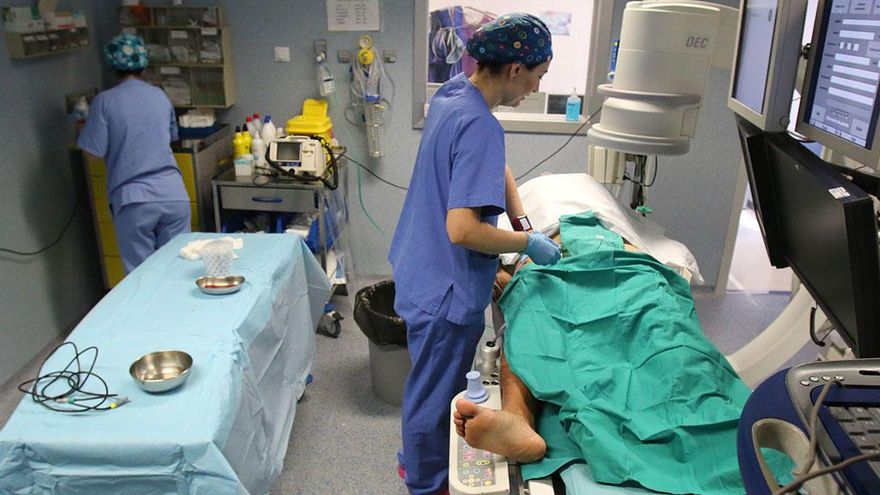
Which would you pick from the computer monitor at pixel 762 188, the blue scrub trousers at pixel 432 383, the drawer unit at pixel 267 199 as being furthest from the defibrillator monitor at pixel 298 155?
the computer monitor at pixel 762 188

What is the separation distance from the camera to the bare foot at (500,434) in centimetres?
127

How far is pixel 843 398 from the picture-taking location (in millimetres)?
701

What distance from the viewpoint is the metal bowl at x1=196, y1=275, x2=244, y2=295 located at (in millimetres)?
2055

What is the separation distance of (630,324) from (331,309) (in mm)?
1977

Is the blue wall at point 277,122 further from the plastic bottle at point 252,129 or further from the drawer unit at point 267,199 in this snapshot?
the drawer unit at point 267,199

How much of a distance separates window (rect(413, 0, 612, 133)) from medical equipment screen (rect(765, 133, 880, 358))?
2341mm

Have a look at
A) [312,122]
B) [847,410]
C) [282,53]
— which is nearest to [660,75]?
[847,410]

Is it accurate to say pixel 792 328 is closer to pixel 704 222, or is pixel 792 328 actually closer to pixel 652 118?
pixel 652 118

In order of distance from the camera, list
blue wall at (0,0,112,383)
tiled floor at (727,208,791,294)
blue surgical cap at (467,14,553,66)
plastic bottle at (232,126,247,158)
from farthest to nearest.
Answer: tiled floor at (727,208,791,294)
plastic bottle at (232,126,247,158)
blue wall at (0,0,112,383)
blue surgical cap at (467,14,553,66)

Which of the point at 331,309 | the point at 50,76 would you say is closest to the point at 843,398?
the point at 331,309

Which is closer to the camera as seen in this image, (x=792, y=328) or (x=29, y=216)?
(x=792, y=328)

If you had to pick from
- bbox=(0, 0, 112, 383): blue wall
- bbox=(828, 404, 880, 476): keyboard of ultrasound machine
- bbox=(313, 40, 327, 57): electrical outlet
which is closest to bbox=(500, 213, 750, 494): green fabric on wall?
bbox=(828, 404, 880, 476): keyboard of ultrasound machine

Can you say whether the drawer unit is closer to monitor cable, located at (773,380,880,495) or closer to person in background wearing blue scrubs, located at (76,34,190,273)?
person in background wearing blue scrubs, located at (76,34,190,273)

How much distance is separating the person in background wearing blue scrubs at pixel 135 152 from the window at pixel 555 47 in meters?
1.31
